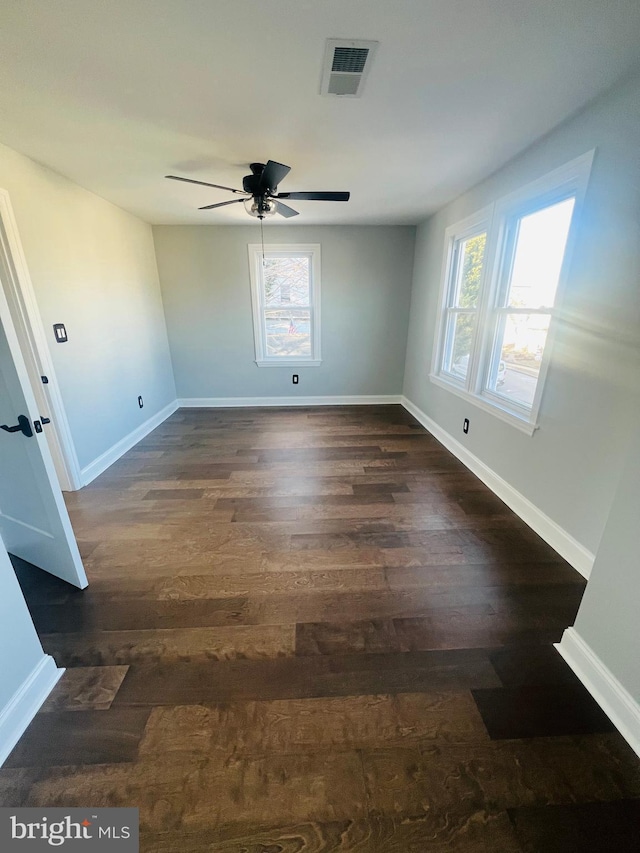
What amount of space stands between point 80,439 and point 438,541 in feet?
9.98

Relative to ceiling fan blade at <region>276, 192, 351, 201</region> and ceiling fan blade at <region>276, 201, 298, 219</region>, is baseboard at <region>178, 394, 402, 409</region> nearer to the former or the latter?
ceiling fan blade at <region>276, 201, 298, 219</region>

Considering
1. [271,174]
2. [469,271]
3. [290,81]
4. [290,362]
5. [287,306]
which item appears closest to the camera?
[290,81]

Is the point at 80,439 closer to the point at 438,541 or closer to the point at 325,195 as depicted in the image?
the point at 325,195

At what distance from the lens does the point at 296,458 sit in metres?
3.29

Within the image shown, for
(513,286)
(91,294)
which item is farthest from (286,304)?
(513,286)

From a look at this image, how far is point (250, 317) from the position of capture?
15.1ft

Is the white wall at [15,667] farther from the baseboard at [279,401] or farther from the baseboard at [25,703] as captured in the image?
the baseboard at [279,401]

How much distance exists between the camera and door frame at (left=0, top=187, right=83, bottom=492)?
84.0 inches

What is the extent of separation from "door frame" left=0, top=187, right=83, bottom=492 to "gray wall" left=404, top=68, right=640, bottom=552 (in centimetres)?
349

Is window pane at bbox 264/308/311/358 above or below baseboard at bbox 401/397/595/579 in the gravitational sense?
above

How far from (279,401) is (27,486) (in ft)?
11.7

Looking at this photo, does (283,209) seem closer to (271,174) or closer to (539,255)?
(271,174)

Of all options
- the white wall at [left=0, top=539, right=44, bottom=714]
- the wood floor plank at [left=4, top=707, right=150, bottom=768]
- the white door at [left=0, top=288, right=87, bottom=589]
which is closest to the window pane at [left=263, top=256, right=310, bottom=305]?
the white door at [left=0, top=288, right=87, bottom=589]

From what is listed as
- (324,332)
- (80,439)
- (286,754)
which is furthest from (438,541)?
(324,332)
